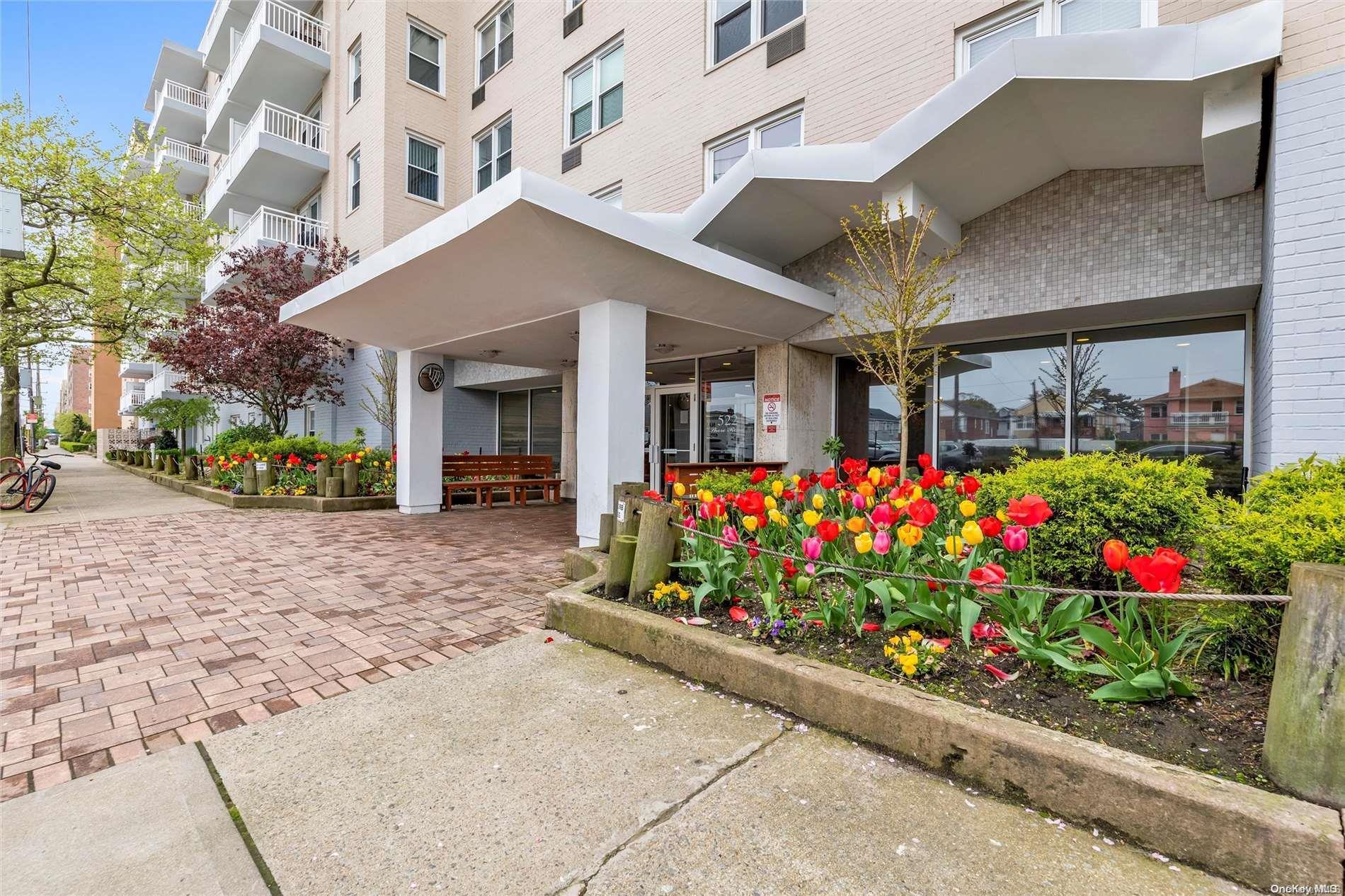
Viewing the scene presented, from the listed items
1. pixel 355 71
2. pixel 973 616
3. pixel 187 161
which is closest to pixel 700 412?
pixel 973 616

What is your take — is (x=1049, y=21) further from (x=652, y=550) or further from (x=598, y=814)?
(x=598, y=814)

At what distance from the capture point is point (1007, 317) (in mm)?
7086

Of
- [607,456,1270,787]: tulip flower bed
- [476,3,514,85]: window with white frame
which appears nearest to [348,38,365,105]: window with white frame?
[476,3,514,85]: window with white frame

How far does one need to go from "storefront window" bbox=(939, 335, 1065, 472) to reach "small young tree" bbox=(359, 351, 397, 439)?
463 inches

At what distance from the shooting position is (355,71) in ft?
52.7

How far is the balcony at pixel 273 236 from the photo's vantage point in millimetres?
15133

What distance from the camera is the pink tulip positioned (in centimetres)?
262

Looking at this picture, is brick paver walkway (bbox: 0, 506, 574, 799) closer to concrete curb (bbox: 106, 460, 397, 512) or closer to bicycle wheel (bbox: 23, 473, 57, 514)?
concrete curb (bbox: 106, 460, 397, 512)

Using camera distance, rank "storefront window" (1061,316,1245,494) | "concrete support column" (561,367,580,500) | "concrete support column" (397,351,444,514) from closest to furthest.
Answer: "storefront window" (1061,316,1245,494) → "concrete support column" (397,351,444,514) → "concrete support column" (561,367,580,500)

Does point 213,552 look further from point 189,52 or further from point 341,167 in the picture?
point 189,52

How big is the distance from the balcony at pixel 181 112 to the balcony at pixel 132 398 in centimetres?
1564

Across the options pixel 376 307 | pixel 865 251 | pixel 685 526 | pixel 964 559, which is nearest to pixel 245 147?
pixel 376 307

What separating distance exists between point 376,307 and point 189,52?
2931 cm

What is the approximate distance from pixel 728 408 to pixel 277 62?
17126 millimetres
